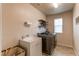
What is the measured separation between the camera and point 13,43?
4.43 feet

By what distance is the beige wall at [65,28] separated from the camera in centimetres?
142

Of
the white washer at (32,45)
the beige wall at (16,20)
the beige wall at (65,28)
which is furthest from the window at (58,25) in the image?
the white washer at (32,45)

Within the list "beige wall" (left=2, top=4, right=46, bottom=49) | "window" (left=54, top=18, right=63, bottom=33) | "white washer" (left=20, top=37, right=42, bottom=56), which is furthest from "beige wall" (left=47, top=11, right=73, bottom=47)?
"white washer" (left=20, top=37, right=42, bottom=56)

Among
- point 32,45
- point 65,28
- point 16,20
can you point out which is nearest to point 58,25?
point 65,28

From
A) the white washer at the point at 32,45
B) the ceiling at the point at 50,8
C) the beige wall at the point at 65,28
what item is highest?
the ceiling at the point at 50,8

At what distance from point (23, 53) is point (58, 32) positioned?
705 millimetres

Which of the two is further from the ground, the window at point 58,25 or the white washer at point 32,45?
the window at point 58,25

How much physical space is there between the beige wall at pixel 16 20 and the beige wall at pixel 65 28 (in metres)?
0.17

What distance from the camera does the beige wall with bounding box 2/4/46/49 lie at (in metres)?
1.30

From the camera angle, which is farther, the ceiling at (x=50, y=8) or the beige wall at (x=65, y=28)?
the beige wall at (x=65, y=28)

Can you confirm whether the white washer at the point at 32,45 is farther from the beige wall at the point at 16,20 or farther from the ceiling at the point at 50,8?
the ceiling at the point at 50,8

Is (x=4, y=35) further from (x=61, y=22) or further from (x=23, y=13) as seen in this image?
(x=61, y=22)

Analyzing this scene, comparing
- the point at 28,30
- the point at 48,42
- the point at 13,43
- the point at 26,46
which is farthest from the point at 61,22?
the point at 13,43

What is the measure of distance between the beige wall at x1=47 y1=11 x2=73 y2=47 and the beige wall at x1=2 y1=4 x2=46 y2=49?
17cm
